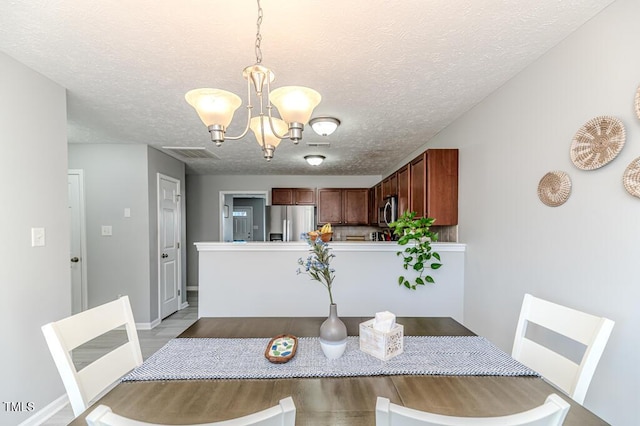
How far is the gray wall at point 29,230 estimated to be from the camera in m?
1.75

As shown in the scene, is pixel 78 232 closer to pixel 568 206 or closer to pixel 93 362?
pixel 93 362

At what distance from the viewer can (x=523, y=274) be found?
1897 millimetres

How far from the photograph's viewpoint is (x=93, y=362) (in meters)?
1.16

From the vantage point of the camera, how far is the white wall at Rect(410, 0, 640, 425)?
1.26 meters

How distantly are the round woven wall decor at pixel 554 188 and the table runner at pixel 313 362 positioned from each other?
905 millimetres

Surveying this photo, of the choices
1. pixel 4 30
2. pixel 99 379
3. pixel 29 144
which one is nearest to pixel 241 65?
pixel 4 30

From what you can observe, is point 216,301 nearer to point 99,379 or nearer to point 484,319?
point 99,379

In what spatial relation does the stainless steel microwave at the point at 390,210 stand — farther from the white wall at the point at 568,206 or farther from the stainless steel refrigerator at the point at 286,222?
the stainless steel refrigerator at the point at 286,222

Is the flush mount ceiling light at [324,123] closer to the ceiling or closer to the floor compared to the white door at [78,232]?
closer to the ceiling

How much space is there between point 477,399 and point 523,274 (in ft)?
4.30

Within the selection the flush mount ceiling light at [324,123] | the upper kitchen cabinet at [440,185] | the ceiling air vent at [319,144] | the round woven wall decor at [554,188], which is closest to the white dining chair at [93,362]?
the flush mount ceiling light at [324,123]

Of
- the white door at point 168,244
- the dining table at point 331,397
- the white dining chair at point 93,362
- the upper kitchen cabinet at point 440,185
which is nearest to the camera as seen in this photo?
the dining table at point 331,397

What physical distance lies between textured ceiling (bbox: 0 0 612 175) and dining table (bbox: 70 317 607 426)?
153cm

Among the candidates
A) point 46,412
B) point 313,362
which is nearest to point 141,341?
point 46,412
